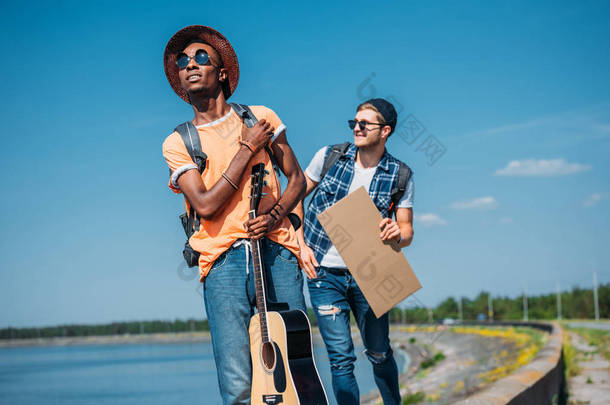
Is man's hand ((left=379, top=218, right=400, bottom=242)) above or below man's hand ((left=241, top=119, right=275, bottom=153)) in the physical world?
below

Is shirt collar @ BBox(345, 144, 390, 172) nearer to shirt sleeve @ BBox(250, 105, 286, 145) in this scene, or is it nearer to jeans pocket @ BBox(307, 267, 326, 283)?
jeans pocket @ BBox(307, 267, 326, 283)

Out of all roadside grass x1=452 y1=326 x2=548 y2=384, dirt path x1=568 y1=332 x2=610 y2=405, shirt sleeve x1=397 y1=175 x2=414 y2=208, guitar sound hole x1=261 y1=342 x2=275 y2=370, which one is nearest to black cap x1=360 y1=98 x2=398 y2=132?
shirt sleeve x1=397 y1=175 x2=414 y2=208

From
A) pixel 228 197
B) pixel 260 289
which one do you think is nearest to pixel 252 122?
pixel 228 197

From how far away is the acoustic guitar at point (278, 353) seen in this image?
3.08 meters

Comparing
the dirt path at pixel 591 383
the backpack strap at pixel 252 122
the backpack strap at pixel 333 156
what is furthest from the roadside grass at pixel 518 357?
the backpack strap at pixel 252 122

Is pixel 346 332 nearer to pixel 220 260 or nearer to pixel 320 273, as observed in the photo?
pixel 320 273

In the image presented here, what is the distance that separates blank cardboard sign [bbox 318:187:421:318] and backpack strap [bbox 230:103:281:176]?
36.0 inches

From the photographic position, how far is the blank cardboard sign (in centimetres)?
436

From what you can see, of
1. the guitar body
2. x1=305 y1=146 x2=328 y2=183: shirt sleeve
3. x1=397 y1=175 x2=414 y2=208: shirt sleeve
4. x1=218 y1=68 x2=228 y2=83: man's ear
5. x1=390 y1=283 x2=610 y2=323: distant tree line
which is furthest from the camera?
x1=390 y1=283 x2=610 y2=323: distant tree line

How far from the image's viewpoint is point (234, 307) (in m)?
3.21

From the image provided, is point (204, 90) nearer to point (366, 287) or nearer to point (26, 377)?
point (366, 287)

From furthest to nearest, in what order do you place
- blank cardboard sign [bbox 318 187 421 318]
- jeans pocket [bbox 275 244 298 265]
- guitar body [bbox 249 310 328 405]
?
blank cardboard sign [bbox 318 187 421 318]
jeans pocket [bbox 275 244 298 265]
guitar body [bbox 249 310 328 405]

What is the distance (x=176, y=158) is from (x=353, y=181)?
1.73m

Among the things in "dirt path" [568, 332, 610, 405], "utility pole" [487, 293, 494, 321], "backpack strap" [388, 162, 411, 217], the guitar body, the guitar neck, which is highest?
"backpack strap" [388, 162, 411, 217]
